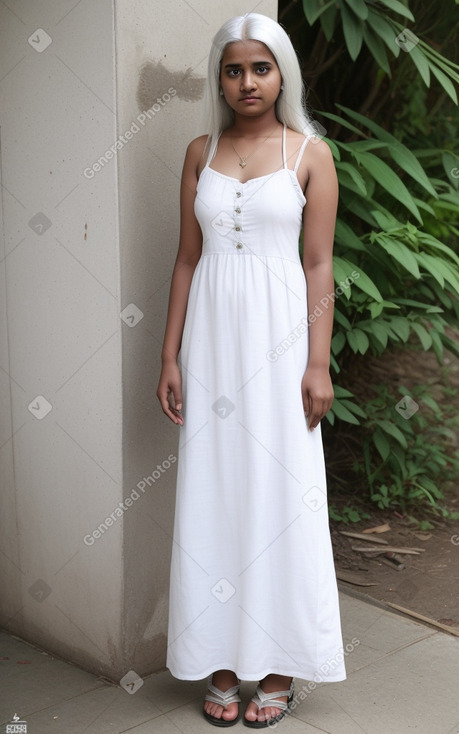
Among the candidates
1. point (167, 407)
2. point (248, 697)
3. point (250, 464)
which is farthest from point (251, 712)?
point (167, 407)

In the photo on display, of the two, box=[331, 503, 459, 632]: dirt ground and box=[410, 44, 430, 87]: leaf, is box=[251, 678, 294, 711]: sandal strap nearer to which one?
box=[331, 503, 459, 632]: dirt ground

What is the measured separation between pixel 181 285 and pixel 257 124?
495 mm

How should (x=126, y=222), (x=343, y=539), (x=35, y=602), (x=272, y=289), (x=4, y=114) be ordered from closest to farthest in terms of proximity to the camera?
(x=272, y=289), (x=126, y=222), (x=4, y=114), (x=35, y=602), (x=343, y=539)

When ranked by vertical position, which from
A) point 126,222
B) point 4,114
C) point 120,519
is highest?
point 4,114

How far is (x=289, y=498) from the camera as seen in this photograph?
8.20ft

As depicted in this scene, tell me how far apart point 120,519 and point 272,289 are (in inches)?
34.0

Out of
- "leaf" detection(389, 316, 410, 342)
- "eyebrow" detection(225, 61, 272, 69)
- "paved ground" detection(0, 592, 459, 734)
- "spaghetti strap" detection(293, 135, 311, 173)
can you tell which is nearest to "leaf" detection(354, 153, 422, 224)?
"leaf" detection(389, 316, 410, 342)

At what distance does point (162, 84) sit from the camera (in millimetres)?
2676

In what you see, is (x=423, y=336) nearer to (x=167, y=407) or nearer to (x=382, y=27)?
(x=382, y=27)

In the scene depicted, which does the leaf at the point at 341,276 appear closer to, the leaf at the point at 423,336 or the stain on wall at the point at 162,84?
the leaf at the point at 423,336

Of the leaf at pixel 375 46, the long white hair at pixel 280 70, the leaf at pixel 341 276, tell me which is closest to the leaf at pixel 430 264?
the leaf at pixel 341 276

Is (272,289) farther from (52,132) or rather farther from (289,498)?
(52,132)

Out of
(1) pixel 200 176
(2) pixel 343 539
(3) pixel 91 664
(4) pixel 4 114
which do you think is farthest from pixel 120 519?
(2) pixel 343 539

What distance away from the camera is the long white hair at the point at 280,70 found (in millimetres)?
2352
